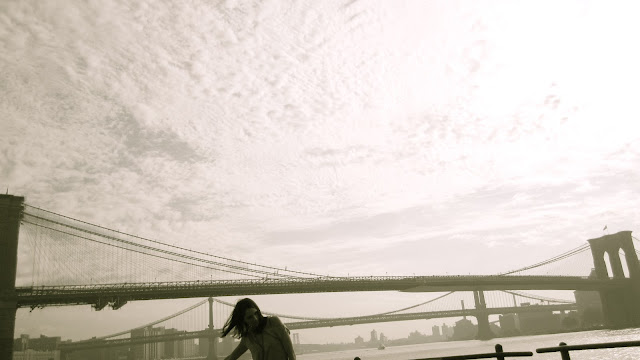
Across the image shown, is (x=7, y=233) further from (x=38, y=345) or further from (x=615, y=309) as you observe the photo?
(x=38, y=345)

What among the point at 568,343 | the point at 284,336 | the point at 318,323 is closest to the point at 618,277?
the point at 568,343

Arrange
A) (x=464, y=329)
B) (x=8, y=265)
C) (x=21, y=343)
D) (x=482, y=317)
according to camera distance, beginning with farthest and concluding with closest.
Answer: (x=464, y=329), (x=21, y=343), (x=482, y=317), (x=8, y=265)

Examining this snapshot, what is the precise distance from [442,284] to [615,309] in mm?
20130

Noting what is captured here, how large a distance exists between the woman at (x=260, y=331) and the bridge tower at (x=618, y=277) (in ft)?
193

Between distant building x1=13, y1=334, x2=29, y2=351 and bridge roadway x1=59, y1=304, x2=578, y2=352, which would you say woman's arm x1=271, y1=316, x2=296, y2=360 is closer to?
bridge roadway x1=59, y1=304, x2=578, y2=352

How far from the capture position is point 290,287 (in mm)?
39562

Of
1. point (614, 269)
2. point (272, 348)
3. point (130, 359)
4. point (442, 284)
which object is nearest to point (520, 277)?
point (442, 284)

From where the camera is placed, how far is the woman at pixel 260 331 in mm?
3066

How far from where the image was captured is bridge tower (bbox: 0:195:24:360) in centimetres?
2834

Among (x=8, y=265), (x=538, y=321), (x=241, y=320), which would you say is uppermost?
(x=8, y=265)

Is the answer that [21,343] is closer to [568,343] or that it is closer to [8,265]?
[8,265]

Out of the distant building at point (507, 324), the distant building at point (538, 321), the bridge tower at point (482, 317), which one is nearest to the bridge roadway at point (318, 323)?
the bridge tower at point (482, 317)

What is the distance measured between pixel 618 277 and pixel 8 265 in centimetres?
5626

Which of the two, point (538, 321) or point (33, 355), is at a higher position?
point (33, 355)
